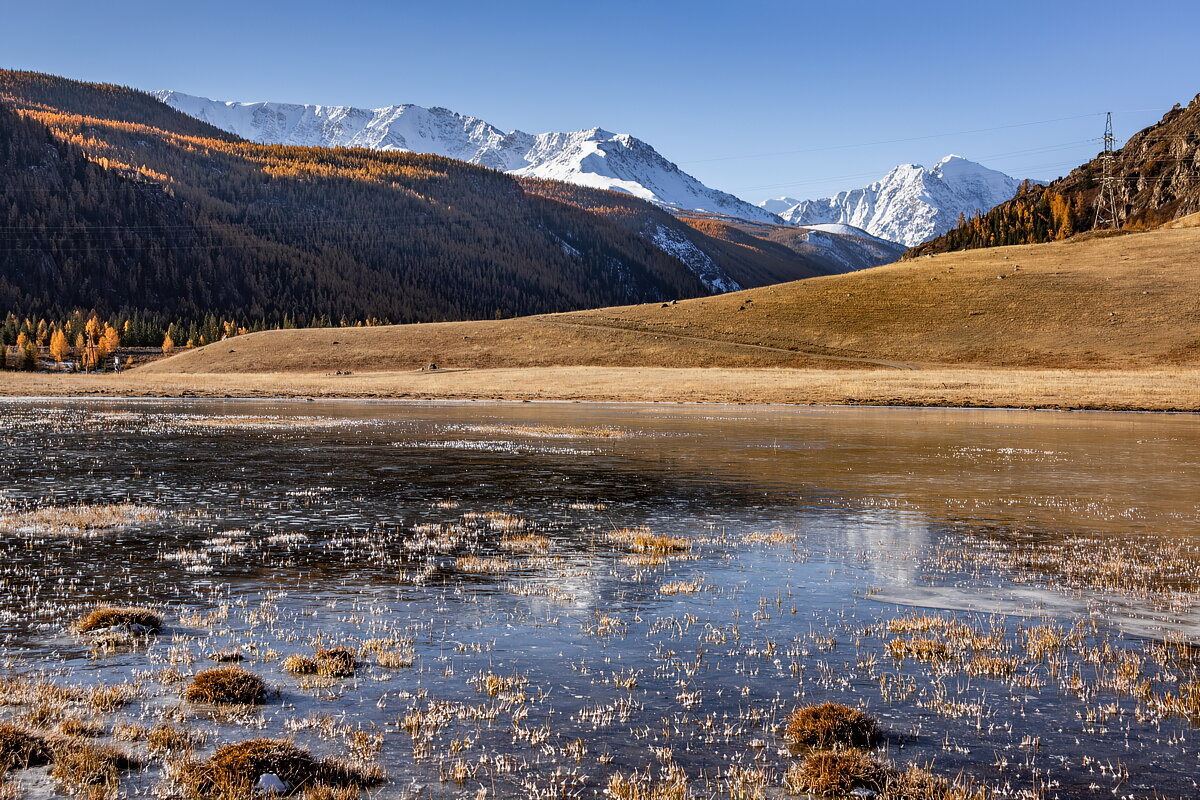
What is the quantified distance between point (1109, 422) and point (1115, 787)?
58371 mm

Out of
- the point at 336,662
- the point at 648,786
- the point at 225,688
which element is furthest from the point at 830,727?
the point at 225,688

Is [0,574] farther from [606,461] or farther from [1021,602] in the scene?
[606,461]

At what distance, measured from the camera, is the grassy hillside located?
113312mm

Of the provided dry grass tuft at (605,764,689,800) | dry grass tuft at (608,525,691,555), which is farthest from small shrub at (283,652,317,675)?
dry grass tuft at (608,525,691,555)

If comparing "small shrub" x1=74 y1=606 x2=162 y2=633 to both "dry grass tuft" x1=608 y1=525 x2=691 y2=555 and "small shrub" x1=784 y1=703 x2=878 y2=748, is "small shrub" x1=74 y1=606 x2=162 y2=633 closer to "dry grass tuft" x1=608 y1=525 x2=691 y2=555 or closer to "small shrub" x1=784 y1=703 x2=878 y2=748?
"small shrub" x1=784 y1=703 x2=878 y2=748

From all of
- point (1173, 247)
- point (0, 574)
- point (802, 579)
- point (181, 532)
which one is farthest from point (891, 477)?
point (1173, 247)

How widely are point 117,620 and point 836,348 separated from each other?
114 meters

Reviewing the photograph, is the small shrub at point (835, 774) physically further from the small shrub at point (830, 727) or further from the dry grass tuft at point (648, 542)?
the dry grass tuft at point (648, 542)

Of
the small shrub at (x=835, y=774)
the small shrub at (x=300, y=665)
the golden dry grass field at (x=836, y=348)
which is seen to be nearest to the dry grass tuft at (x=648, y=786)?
the small shrub at (x=835, y=774)

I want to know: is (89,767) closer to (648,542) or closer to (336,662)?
(336,662)

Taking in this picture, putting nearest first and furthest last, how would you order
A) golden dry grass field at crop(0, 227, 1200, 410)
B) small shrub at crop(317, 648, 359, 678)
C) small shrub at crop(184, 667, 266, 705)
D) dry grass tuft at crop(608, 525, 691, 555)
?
small shrub at crop(184, 667, 266, 705)
small shrub at crop(317, 648, 359, 678)
dry grass tuft at crop(608, 525, 691, 555)
golden dry grass field at crop(0, 227, 1200, 410)

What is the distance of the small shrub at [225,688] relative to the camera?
12031 millimetres

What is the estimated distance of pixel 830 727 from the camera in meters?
11.1

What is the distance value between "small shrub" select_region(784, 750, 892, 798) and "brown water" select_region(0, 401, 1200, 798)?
0.39 m
